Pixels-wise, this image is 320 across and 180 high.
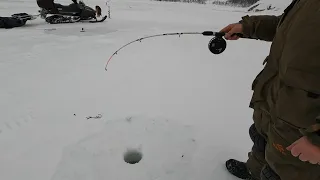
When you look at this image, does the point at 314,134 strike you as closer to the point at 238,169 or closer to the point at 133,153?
the point at 238,169

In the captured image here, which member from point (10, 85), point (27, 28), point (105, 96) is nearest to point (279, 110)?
point (105, 96)

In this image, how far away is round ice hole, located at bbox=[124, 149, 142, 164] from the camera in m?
2.62

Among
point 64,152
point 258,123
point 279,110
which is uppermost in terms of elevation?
point 279,110

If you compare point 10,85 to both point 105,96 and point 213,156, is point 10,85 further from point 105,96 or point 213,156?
point 213,156

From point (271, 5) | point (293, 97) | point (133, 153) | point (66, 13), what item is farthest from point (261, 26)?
point (271, 5)

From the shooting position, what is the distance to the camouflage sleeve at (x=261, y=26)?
187cm

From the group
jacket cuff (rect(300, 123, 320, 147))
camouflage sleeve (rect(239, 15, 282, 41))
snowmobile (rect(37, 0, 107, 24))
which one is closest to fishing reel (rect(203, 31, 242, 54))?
camouflage sleeve (rect(239, 15, 282, 41))

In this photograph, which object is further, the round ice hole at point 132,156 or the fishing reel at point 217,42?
the round ice hole at point 132,156

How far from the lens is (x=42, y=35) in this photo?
7.89 metres

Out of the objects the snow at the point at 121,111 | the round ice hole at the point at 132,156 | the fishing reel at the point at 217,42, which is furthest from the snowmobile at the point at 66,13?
the fishing reel at the point at 217,42

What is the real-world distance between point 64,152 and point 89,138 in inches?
11.9

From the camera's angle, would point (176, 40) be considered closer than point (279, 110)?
No

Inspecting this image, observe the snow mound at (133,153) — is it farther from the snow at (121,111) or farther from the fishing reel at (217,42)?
the fishing reel at (217,42)

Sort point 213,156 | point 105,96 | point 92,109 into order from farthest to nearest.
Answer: point 105,96 → point 92,109 → point 213,156
